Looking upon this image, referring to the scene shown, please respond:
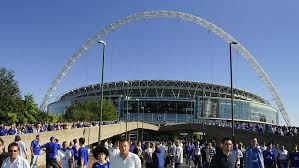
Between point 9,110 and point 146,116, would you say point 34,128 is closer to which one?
point 9,110

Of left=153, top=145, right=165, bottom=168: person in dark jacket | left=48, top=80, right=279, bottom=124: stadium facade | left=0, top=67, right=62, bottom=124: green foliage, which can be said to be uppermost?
left=48, top=80, right=279, bottom=124: stadium facade

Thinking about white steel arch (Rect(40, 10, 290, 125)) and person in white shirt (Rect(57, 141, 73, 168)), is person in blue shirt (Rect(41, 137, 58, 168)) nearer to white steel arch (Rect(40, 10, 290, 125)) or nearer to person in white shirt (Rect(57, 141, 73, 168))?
person in white shirt (Rect(57, 141, 73, 168))

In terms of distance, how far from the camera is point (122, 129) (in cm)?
8319

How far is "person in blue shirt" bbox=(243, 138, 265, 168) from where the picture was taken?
13039 mm

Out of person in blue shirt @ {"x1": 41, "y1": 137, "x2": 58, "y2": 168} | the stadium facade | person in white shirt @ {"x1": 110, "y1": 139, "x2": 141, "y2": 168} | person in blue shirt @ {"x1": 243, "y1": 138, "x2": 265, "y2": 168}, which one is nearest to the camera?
person in white shirt @ {"x1": 110, "y1": 139, "x2": 141, "y2": 168}

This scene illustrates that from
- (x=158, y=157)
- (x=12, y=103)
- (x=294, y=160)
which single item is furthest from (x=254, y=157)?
(x=12, y=103)

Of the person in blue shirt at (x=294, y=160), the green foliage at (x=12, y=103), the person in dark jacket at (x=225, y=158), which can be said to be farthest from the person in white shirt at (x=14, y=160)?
the green foliage at (x=12, y=103)

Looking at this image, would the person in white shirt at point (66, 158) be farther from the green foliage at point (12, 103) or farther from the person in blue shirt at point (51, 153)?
the green foliage at point (12, 103)

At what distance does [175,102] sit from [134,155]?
137 metres

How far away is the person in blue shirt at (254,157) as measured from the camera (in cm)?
1304

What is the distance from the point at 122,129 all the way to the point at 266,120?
84479 millimetres

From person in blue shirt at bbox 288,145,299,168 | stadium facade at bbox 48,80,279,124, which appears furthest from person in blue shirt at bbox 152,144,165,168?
stadium facade at bbox 48,80,279,124

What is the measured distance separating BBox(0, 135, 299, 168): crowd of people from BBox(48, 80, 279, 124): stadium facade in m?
109

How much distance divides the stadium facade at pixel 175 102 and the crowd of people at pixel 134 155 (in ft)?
356
